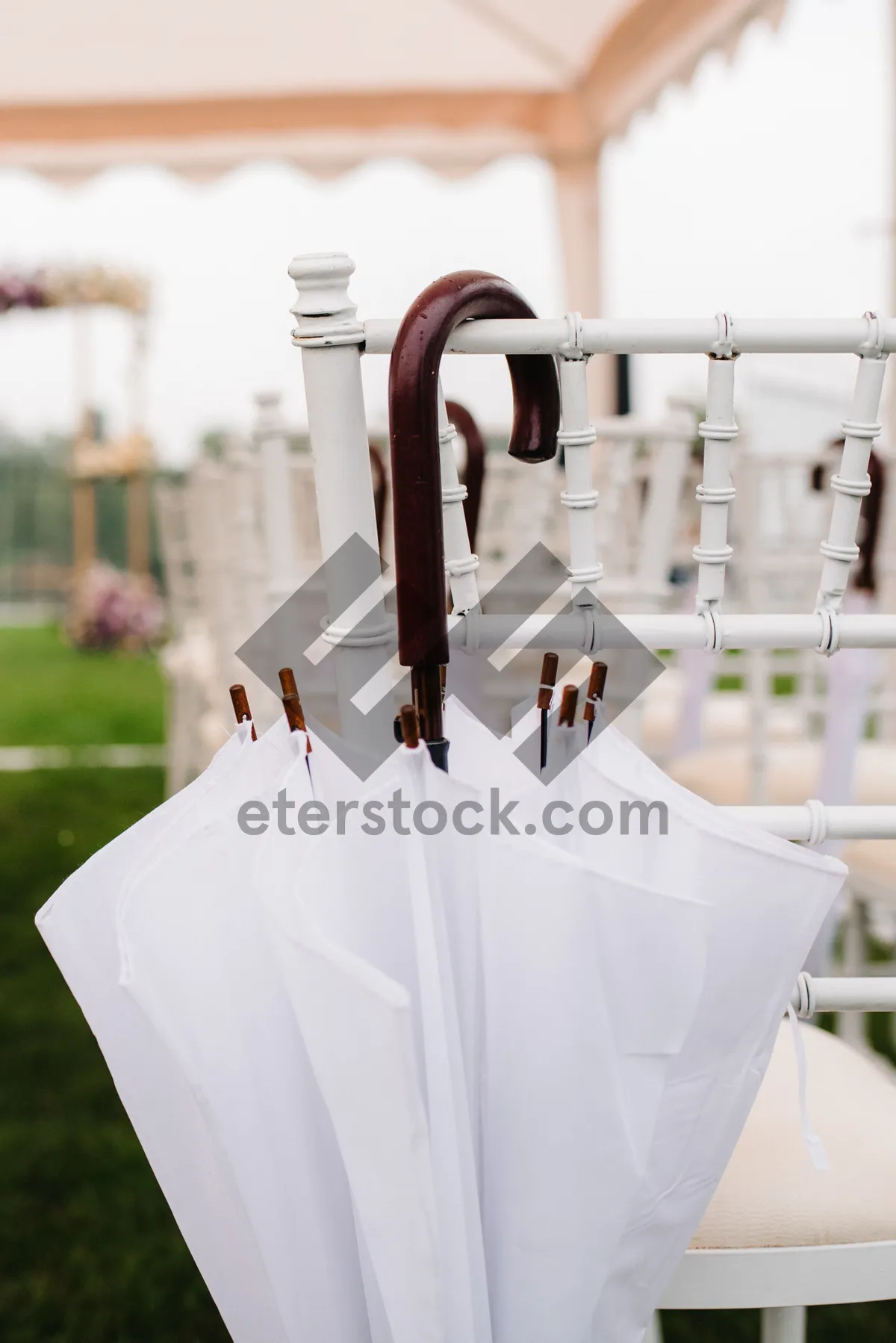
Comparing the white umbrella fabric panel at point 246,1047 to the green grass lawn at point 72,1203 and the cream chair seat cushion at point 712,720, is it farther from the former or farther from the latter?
the cream chair seat cushion at point 712,720

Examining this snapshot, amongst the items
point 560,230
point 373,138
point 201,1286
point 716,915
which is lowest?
point 201,1286

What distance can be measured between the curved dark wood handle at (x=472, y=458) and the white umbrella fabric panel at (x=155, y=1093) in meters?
0.43

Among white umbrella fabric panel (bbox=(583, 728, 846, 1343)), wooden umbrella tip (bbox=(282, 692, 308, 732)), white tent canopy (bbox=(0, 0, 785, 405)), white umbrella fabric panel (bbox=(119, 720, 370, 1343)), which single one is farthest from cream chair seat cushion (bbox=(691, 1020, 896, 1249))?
white tent canopy (bbox=(0, 0, 785, 405))

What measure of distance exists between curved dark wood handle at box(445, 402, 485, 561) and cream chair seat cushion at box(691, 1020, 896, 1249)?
19.1 inches

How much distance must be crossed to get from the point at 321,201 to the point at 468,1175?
4198 mm

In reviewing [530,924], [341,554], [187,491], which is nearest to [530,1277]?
[530,924]

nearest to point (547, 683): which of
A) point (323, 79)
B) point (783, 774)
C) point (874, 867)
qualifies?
point (874, 867)

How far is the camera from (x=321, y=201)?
4.15 m

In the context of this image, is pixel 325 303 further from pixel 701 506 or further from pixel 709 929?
pixel 709 929

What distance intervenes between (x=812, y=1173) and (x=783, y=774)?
2.96 ft

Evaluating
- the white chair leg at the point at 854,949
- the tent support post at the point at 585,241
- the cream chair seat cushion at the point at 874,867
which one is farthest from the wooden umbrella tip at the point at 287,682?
the tent support post at the point at 585,241

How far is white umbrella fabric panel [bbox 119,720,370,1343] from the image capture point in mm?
494

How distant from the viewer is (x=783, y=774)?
154cm

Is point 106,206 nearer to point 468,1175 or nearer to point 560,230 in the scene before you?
point 560,230
